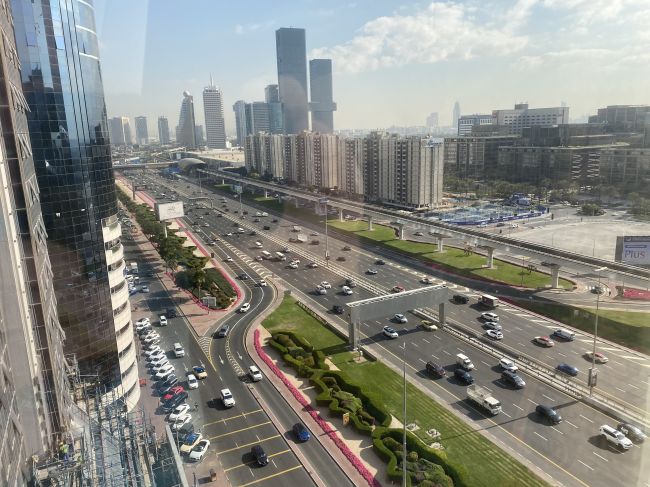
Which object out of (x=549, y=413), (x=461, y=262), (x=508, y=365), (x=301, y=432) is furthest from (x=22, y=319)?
(x=461, y=262)

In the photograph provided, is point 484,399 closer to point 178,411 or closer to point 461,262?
point 178,411

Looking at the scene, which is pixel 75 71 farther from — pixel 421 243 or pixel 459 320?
pixel 421 243

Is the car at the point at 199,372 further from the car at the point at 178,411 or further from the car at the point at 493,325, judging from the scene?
the car at the point at 493,325

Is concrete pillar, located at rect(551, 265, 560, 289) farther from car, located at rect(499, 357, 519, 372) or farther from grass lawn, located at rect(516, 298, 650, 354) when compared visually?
car, located at rect(499, 357, 519, 372)

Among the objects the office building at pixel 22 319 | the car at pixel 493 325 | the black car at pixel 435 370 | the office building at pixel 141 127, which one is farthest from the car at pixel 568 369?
the office building at pixel 141 127

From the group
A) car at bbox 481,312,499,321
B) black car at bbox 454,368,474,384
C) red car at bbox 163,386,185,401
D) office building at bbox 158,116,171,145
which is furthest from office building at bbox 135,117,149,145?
car at bbox 481,312,499,321

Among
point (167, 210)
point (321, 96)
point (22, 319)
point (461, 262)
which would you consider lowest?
point (461, 262)
